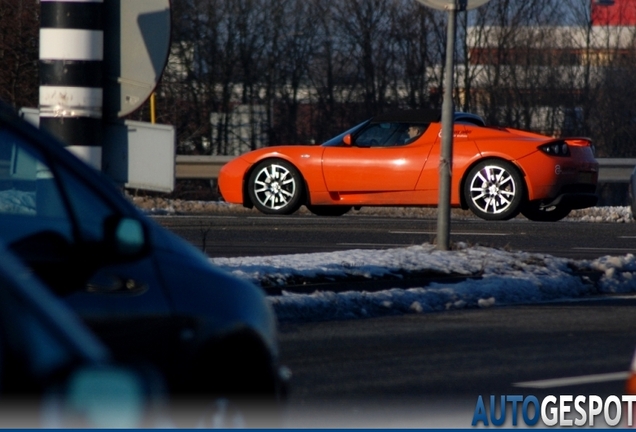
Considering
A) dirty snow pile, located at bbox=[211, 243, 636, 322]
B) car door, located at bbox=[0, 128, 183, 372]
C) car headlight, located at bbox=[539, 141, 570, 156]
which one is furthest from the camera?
car headlight, located at bbox=[539, 141, 570, 156]

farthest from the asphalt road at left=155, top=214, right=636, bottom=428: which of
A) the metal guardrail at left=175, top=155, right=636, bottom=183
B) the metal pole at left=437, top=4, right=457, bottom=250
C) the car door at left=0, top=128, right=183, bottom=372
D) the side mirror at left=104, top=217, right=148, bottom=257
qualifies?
the metal guardrail at left=175, top=155, right=636, bottom=183

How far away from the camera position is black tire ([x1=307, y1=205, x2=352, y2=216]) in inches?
634

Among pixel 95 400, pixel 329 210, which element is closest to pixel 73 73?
pixel 95 400

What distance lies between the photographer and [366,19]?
3966 centimetres

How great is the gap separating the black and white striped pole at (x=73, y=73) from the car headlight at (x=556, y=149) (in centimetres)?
901

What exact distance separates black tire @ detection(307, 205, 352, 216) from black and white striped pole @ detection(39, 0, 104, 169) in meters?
9.89

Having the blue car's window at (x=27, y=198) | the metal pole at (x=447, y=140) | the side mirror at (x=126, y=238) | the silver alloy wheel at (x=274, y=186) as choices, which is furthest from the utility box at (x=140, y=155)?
the silver alloy wheel at (x=274, y=186)

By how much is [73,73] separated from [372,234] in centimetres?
746

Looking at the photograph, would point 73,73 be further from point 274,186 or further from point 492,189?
point 274,186

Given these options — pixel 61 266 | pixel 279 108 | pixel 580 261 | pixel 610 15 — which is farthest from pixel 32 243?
pixel 610 15

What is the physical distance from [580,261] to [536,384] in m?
4.44

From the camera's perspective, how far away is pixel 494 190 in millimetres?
14453

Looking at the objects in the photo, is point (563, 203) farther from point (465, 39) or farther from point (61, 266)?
point (465, 39)

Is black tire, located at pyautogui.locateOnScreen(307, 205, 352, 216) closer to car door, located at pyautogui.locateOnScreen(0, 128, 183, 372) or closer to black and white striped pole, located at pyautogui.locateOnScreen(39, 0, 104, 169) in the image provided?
black and white striped pole, located at pyautogui.locateOnScreen(39, 0, 104, 169)
